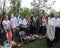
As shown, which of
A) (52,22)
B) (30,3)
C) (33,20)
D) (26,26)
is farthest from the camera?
(30,3)

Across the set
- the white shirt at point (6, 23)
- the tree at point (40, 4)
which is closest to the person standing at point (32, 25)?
the white shirt at point (6, 23)

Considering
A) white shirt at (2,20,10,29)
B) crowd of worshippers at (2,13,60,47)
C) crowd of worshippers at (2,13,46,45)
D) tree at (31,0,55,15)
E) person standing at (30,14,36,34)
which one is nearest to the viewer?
white shirt at (2,20,10,29)

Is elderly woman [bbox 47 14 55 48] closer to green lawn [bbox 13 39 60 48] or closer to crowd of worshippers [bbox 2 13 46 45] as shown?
green lawn [bbox 13 39 60 48]

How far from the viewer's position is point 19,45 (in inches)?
614

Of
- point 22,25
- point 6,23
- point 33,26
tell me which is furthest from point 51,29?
point 33,26

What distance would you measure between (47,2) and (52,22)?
23390 mm

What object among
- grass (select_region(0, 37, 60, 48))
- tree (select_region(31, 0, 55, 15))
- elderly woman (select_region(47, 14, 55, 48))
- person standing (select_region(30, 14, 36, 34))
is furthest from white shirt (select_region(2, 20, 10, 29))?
tree (select_region(31, 0, 55, 15))

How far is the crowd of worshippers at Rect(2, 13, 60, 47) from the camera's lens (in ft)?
48.8

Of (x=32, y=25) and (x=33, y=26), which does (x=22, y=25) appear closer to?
(x=32, y=25)

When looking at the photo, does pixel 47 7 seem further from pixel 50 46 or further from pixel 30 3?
pixel 50 46

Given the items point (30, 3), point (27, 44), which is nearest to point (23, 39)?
point (27, 44)

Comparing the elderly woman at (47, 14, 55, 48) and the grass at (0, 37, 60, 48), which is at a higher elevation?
the elderly woman at (47, 14, 55, 48)

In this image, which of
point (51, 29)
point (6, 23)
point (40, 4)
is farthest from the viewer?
point (40, 4)

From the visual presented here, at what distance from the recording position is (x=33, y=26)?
738 inches
